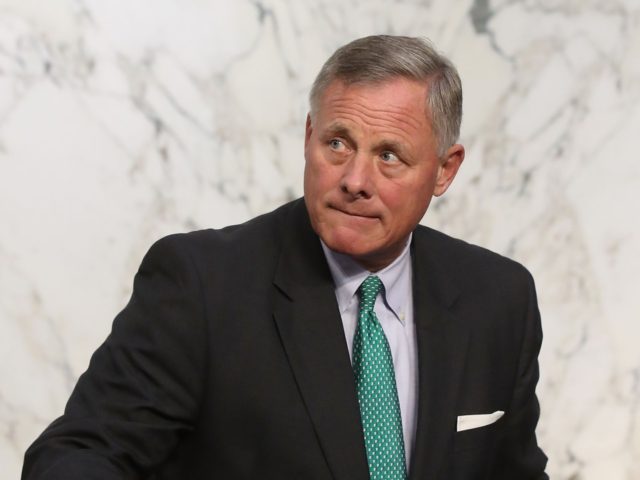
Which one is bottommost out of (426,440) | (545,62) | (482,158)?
(426,440)

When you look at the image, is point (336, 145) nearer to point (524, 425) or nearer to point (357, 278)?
point (357, 278)

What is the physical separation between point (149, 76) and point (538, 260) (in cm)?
90

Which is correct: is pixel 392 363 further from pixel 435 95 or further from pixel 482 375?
pixel 435 95

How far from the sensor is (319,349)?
6.40 ft

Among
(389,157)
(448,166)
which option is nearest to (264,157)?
(448,166)

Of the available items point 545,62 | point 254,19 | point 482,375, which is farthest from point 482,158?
point 482,375

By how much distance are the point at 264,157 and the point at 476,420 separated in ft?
3.01

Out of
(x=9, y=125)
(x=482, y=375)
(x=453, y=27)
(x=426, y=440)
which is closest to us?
(x=426, y=440)

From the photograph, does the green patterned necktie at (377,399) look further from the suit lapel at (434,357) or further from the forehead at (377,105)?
the forehead at (377,105)

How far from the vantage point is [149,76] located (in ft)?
8.89

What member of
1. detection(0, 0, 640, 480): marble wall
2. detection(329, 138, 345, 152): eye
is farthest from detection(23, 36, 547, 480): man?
detection(0, 0, 640, 480): marble wall

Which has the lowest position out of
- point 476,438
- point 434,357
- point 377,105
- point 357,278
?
point 476,438

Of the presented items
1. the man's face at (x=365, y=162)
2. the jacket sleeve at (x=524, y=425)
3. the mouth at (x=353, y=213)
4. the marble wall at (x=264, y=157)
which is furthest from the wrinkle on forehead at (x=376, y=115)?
the marble wall at (x=264, y=157)

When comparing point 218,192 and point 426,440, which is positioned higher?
point 218,192
